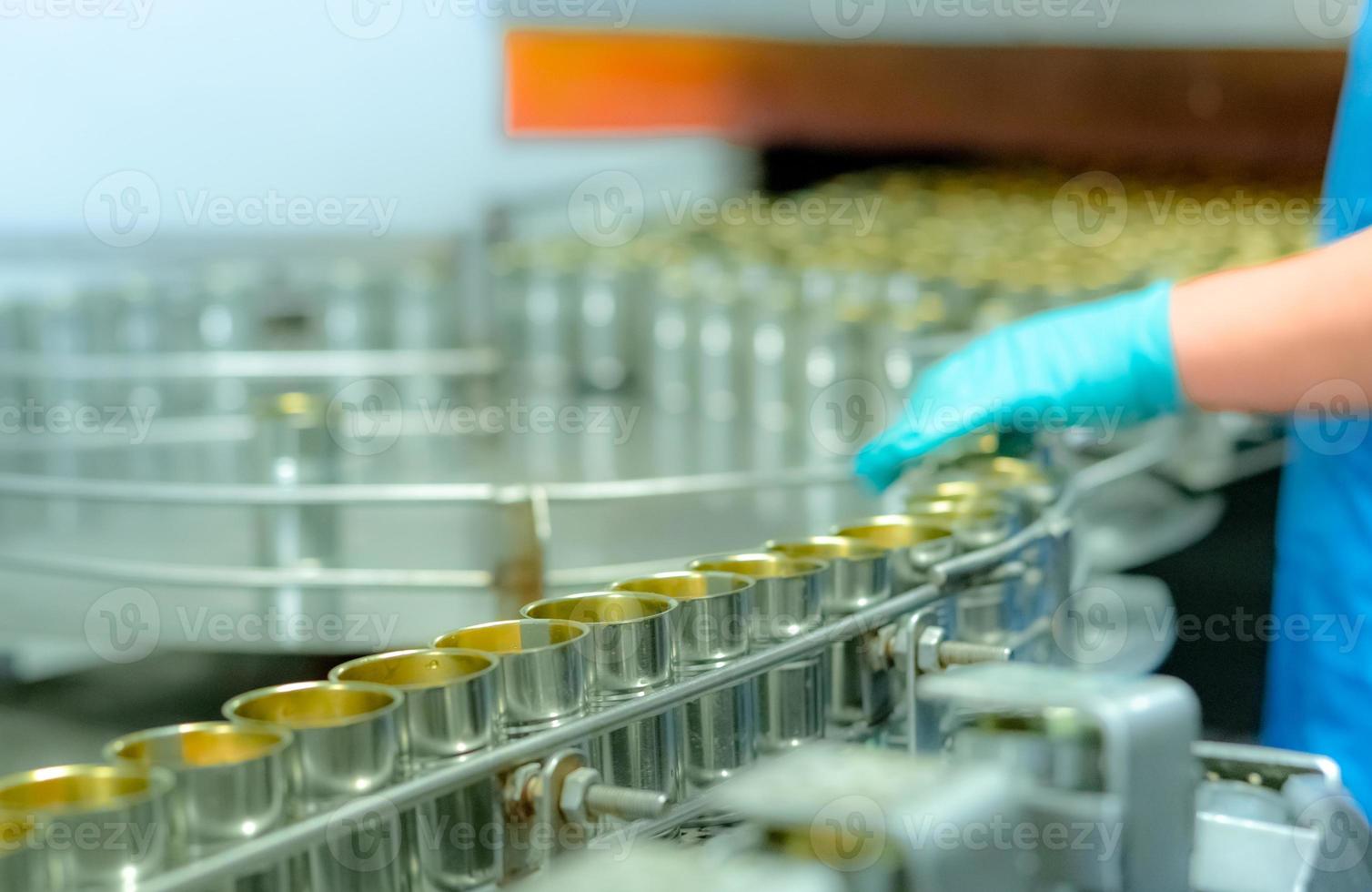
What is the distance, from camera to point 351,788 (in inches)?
24.8

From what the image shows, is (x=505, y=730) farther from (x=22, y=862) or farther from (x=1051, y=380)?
(x=1051, y=380)

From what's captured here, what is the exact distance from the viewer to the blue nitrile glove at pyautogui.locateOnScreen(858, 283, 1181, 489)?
106 cm

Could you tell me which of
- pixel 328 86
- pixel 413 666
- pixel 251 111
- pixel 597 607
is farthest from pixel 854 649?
pixel 328 86

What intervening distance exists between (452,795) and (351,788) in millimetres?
53

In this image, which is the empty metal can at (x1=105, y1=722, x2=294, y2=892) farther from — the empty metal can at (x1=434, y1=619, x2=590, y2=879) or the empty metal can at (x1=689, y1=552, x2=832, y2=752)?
the empty metal can at (x1=689, y1=552, x2=832, y2=752)

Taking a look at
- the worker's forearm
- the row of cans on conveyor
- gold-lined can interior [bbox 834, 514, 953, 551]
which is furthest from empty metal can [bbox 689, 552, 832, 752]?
the worker's forearm

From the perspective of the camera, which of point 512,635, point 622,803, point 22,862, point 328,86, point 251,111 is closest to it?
point 22,862

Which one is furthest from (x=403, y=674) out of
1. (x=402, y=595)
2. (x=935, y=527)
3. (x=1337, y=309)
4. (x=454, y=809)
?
(x=402, y=595)

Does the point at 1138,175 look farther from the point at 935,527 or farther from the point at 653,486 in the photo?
the point at 935,527

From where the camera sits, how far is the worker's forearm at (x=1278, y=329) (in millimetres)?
885

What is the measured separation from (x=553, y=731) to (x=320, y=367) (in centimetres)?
204

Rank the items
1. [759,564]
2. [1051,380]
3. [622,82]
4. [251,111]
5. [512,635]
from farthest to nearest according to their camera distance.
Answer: [622,82]
[251,111]
[1051,380]
[759,564]
[512,635]

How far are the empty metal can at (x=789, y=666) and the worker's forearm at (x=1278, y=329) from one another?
34 cm

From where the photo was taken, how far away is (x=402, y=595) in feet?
→ 6.20
